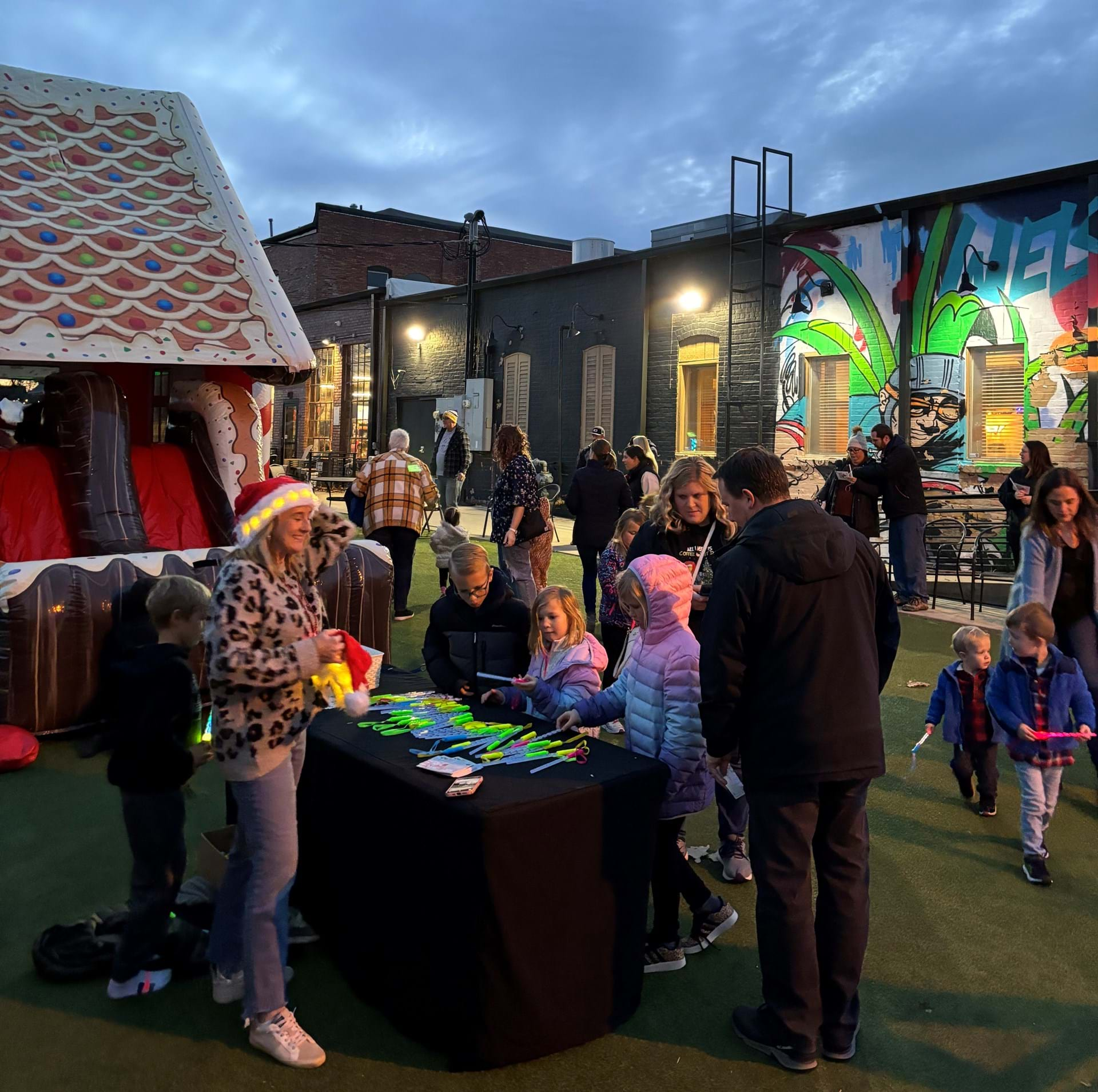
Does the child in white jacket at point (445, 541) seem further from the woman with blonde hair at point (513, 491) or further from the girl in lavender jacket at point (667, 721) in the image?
the girl in lavender jacket at point (667, 721)

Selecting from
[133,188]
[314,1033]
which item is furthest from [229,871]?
[133,188]

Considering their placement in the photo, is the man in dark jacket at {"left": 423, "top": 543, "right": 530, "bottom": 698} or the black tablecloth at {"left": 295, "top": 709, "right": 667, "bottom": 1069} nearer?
the black tablecloth at {"left": 295, "top": 709, "right": 667, "bottom": 1069}

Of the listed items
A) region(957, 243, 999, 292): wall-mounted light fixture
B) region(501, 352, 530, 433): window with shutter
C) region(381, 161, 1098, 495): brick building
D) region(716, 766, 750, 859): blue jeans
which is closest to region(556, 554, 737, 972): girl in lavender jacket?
region(716, 766, 750, 859): blue jeans

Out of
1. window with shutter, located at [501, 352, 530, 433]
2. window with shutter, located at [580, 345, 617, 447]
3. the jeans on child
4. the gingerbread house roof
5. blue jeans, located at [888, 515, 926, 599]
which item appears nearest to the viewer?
the jeans on child

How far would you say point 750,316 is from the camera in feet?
55.6

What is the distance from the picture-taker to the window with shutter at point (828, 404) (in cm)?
1588

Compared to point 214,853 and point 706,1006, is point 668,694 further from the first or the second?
point 214,853

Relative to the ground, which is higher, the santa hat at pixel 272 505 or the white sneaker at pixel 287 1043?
the santa hat at pixel 272 505

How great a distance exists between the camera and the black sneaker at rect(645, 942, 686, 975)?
3.45 m

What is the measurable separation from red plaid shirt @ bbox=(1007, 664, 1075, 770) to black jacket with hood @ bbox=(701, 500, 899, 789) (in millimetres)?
1843

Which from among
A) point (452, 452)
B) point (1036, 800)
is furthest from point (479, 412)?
point (1036, 800)

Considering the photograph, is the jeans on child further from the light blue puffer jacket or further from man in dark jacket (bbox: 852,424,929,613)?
man in dark jacket (bbox: 852,424,929,613)

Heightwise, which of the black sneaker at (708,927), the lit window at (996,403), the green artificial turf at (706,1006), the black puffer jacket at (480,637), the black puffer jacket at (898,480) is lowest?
the green artificial turf at (706,1006)

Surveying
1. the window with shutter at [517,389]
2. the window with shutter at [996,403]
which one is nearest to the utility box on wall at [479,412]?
the window with shutter at [517,389]
